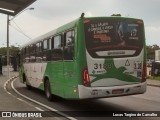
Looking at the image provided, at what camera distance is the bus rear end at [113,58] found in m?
13.1

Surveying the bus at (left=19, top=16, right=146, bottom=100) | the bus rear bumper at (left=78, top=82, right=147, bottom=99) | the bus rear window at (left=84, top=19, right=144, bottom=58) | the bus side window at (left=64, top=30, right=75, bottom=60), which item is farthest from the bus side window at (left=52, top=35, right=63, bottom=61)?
the bus rear bumper at (left=78, top=82, right=147, bottom=99)

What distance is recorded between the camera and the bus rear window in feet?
43.5

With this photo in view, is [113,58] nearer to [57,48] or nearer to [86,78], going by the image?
[86,78]

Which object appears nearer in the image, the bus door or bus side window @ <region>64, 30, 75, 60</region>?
the bus door

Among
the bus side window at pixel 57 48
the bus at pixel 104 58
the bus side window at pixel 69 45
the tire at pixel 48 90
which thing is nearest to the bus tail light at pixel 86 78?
the bus at pixel 104 58

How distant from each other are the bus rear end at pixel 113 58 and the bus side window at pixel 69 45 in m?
0.90

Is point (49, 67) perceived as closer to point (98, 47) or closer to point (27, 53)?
point (98, 47)

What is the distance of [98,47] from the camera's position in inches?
523

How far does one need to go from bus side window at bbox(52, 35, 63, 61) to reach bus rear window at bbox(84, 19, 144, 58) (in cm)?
251

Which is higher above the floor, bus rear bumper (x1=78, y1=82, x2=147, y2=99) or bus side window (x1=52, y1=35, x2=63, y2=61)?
bus side window (x1=52, y1=35, x2=63, y2=61)

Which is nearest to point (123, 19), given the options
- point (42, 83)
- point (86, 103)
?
point (86, 103)

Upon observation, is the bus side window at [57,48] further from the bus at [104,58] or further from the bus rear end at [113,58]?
the bus rear end at [113,58]

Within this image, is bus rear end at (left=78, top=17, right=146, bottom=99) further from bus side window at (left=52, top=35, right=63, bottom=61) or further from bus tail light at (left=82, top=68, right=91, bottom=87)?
bus side window at (left=52, top=35, right=63, bottom=61)

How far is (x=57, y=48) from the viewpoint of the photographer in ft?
53.1
